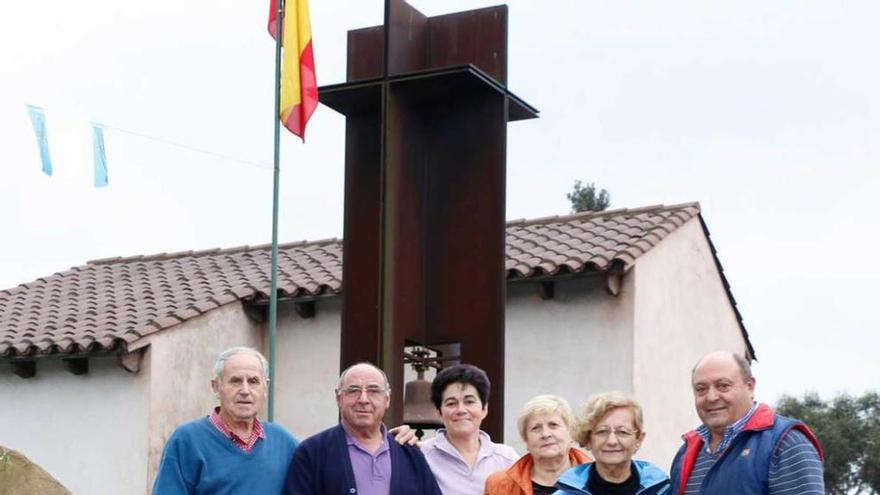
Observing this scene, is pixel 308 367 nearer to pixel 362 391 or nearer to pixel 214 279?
pixel 214 279

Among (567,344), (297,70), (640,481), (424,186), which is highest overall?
(297,70)

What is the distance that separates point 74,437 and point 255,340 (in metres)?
2.28

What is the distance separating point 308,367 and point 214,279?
2159 millimetres

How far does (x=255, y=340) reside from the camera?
641 inches

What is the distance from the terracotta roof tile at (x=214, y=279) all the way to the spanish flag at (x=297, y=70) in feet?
9.53

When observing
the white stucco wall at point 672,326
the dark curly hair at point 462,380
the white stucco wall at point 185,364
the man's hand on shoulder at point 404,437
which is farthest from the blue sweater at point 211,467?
the white stucco wall at point 185,364

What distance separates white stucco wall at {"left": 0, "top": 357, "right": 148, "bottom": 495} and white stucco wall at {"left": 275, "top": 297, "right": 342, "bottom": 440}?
1.79 meters

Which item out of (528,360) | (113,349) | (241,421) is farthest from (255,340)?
(241,421)

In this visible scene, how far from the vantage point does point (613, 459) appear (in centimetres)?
512

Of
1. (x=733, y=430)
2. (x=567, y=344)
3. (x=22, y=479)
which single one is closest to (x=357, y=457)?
(x=733, y=430)

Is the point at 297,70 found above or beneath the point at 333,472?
above

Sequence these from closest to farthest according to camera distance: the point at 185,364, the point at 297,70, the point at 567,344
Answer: the point at 297,70, the point at 567,344, the point at 185,364

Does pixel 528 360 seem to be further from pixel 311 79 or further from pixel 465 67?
pixel 465 67

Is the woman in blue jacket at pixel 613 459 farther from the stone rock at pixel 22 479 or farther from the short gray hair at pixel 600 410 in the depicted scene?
the stone rock at pixel 22 479
